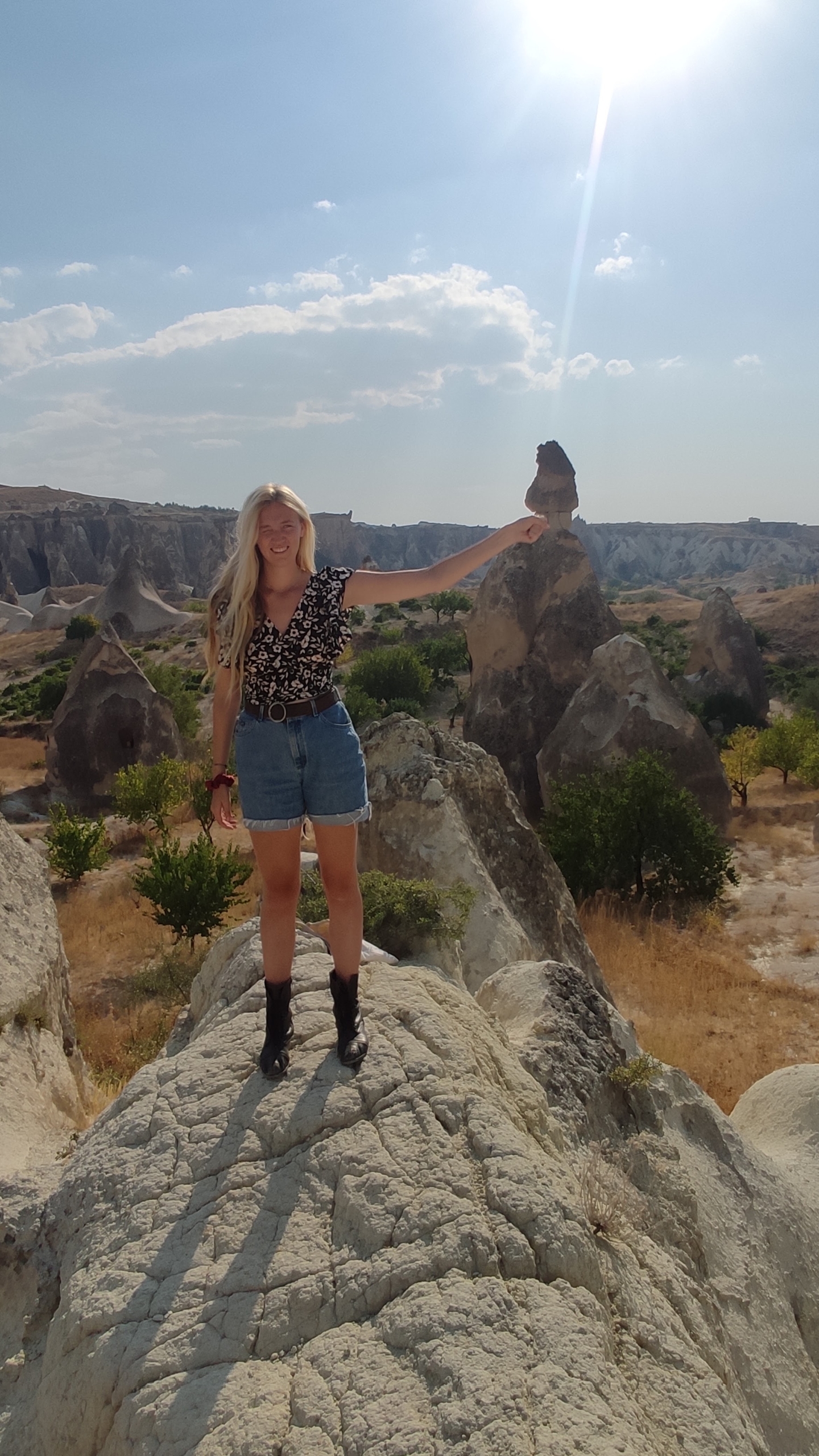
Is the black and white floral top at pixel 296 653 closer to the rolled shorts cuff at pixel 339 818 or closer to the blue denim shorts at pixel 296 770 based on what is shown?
the blue denim shorts at pixel 296 770

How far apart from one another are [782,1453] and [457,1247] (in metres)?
1.21

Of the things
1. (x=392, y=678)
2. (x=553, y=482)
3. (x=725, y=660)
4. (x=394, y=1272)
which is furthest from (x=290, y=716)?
(x=553, y=482)

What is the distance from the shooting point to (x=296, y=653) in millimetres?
2506

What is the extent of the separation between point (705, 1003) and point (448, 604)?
33.9m

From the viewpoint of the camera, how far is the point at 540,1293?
6.23ft

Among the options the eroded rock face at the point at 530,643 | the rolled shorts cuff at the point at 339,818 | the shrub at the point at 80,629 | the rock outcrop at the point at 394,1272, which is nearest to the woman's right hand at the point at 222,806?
the rolled shorts cuff at the point at 339,818

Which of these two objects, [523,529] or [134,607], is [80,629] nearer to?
[134,607]

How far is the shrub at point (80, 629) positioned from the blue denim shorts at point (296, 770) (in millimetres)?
39406

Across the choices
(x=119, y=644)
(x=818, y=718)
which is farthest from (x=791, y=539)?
(x=119, y=644)

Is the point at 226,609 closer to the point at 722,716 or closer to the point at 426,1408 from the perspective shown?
the point at 426,1408

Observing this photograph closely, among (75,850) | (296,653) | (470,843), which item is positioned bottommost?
(75,850)

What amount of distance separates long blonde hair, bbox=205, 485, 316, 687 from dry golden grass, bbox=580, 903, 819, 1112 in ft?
14.5

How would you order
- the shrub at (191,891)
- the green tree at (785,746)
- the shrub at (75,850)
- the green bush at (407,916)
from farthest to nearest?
the green tree at (785,746)
the shrub at (75,850)
the shrub at (191,891)
the green bush at (407,916)

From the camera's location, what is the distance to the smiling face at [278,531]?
2473mm
